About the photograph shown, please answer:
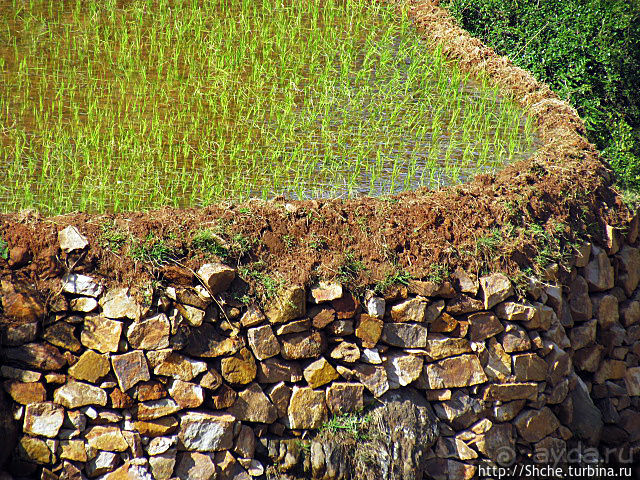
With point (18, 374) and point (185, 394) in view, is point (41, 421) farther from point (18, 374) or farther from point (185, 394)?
point (185, 394)

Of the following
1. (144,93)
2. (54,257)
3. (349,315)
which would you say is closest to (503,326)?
(349,315)

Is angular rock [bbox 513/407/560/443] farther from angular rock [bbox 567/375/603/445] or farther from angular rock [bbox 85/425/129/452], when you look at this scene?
angular rock [bbox 85/425/129/452]

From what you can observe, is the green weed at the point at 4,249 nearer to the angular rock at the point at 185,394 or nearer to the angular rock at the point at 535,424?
the angular rock at the point at 185,394

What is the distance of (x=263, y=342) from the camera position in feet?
12.1

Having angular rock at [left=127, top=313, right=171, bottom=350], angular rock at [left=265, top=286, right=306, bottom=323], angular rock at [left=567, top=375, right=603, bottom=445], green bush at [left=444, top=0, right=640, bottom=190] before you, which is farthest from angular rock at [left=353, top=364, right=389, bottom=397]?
green bush at [left=444, top=0, right=640, bottom=190]

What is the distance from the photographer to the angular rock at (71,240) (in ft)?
11.7

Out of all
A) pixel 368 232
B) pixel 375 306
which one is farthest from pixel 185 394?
pixel 368 232

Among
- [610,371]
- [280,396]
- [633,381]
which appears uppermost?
[280,396]

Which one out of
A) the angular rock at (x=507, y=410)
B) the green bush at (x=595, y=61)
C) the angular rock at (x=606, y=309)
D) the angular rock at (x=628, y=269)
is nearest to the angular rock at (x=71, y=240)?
the angular rock at (x=507, y=410)

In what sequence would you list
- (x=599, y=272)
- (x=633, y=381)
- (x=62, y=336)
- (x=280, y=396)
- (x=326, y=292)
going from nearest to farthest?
(x=62, y=336)
(x=280, y=396)
(x=326, y=292)
(x=599, y=272)
(x=633, y=381)

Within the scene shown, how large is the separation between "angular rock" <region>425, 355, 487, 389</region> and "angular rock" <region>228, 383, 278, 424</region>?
0.97 metres

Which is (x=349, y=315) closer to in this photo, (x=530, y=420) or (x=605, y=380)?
(x=530, y=420)

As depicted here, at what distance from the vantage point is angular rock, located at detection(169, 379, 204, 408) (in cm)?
353

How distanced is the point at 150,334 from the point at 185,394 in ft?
1.19
